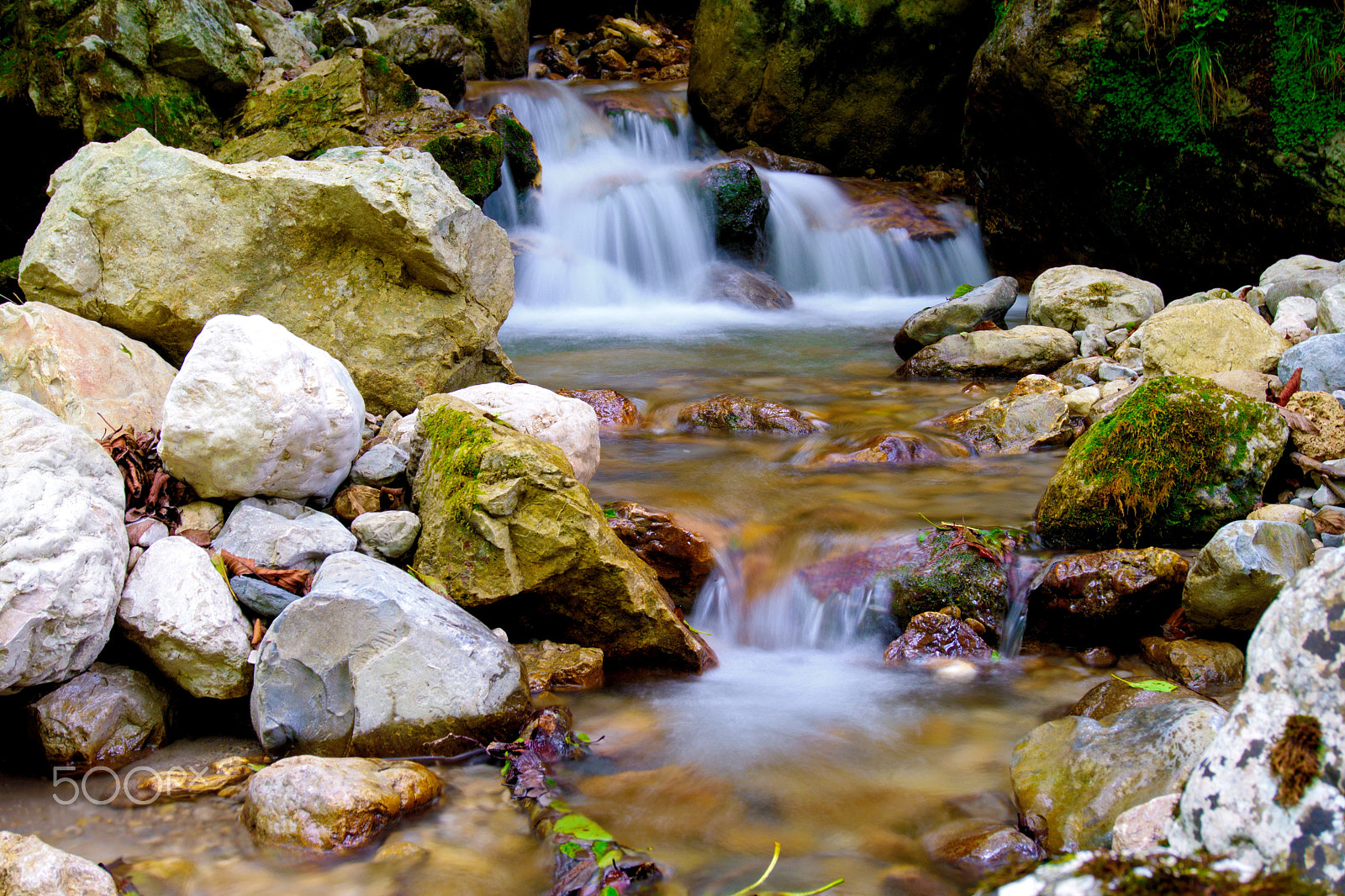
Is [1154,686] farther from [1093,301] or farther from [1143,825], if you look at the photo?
[1093,301]

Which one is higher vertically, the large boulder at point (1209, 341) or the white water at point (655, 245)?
the white water at point (655, 245)

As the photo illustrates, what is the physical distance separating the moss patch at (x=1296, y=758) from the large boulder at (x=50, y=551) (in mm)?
3106

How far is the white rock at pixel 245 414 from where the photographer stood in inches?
136

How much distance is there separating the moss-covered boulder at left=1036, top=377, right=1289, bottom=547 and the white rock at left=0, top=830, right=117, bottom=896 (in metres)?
4.07

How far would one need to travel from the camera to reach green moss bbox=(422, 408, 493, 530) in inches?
144

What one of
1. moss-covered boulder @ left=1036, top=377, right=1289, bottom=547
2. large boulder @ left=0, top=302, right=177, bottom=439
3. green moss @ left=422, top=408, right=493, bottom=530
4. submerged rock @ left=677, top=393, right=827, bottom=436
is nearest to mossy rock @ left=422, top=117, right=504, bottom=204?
submerged rock @ left=677, top=393, right=827, bottom=436

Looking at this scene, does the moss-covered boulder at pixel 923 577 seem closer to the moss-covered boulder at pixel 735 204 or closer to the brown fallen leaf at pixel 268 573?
the brown fallen leaf at pixel 268 573

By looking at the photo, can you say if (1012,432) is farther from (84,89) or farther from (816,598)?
(84,89)

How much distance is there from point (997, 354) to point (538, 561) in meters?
5.61

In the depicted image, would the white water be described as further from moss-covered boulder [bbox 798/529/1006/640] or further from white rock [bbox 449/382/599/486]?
moss-covered boulder [bbox 798/529/1006/640]

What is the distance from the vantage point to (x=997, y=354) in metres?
7.90

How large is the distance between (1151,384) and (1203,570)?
4.08ft

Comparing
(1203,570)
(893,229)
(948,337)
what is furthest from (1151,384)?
(893,229)

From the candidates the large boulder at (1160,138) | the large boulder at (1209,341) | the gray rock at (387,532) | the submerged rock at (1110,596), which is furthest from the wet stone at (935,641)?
the large boulder at (1160,138)
